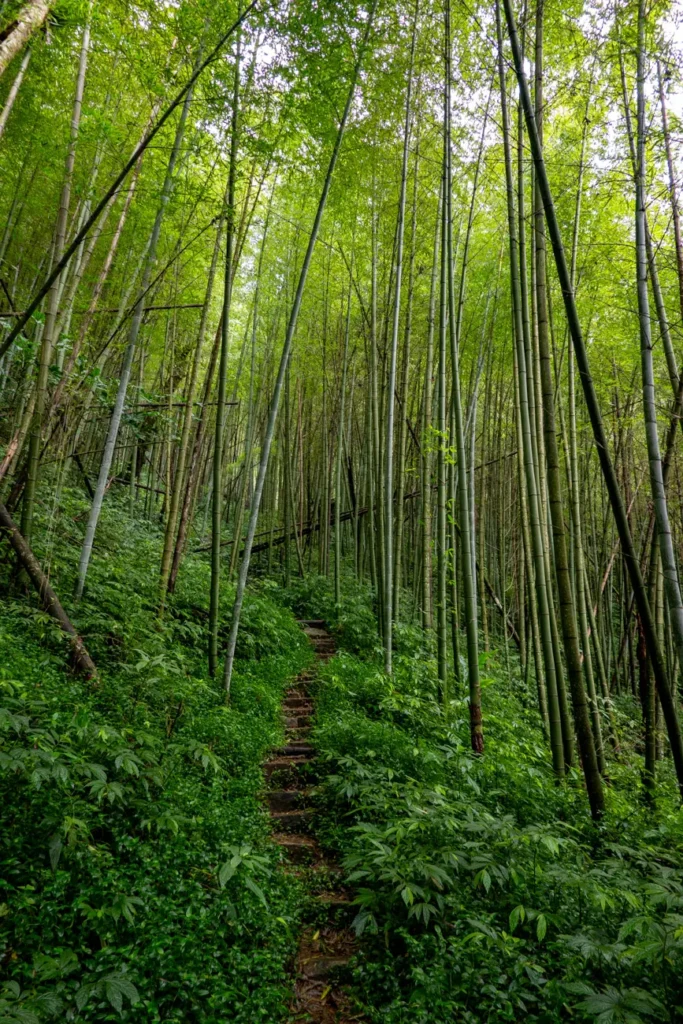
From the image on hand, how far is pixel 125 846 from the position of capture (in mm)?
2037

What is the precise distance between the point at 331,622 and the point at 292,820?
4.19 metres

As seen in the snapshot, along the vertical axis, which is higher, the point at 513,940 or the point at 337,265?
the point at 337,265

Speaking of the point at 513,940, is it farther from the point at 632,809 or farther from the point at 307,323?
the point at 307,323

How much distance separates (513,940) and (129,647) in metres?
2.49

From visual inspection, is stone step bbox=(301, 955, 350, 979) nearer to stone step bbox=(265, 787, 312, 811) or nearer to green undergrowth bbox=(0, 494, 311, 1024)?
green undergrowth bbox=(0, 494, 311, 1024)

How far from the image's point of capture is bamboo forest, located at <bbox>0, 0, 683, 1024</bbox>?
1.76m

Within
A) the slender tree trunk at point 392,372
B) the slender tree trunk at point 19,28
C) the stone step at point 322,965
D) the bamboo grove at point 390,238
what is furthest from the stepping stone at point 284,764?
the slender tree trunk at point 19,28

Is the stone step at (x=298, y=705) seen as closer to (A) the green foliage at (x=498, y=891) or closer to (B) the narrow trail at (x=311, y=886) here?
(B) the narrow trail at (x=311, y=886)

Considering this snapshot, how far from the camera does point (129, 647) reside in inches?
129

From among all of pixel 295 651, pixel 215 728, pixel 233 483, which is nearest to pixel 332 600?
pixel 295 651

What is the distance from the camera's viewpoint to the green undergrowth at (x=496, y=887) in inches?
62.6

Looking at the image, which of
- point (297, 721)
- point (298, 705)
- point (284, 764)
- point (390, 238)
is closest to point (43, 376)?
point (284, 764)

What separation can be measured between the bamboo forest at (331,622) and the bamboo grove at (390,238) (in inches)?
1.7

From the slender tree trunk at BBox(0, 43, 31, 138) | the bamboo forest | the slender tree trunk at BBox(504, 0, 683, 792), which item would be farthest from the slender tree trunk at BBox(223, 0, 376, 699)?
the slender tree trunk at BBox(0, 43, 31, 138)
